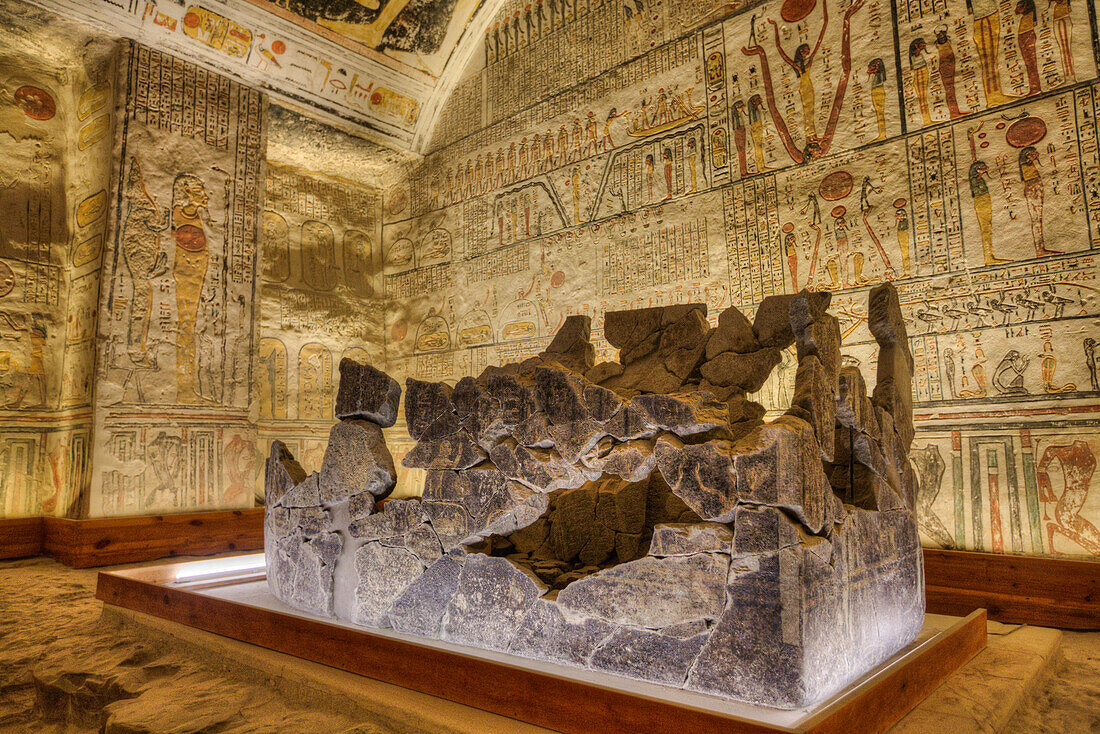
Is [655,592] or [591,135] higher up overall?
[591,135]

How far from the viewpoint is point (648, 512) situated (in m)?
2.98

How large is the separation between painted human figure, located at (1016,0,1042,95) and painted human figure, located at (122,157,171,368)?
263 inches

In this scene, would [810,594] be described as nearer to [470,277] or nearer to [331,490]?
[331,490]

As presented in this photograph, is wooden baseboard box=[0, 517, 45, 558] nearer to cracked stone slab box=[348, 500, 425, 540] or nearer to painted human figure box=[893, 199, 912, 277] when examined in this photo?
cracked stone slab box=[348, 500, 425, 540]

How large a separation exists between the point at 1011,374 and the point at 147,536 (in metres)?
6.32

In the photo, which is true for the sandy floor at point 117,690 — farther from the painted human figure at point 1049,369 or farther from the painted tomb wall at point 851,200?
the painted human figure at point 1049,369

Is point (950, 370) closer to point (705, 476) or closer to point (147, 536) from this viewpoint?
point (705, 476)

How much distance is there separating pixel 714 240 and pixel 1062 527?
2.91 meters

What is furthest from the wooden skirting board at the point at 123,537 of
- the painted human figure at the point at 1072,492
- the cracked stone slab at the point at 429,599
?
the painted human figure at the point at 1072,492

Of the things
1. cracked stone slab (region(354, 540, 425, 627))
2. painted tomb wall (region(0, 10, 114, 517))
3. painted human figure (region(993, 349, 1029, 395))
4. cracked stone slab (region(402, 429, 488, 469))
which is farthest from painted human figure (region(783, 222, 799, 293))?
painted tomb wall (region(0, 10, 114, 517))

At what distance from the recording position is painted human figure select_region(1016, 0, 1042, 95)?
4176mm

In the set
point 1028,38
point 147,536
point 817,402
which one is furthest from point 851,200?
point 147,536

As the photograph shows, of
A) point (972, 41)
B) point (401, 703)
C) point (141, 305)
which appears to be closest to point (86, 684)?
point (401, 703)

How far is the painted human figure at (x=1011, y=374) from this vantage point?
13.2 feet
